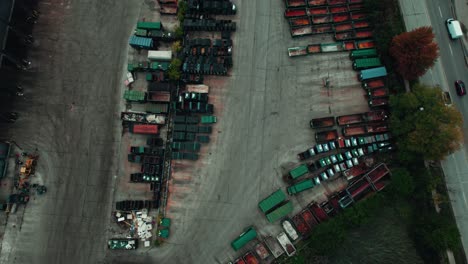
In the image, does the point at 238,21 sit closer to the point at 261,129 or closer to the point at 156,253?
the point at 261,129

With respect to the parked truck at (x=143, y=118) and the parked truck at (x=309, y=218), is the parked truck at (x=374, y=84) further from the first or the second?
the parked truck at (x=143, y=118)

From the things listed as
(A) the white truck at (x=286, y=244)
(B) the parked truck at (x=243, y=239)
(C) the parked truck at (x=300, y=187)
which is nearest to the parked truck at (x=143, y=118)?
(B) the parked truck at (x=243, y=239)

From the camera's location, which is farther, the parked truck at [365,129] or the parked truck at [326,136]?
the parked truck at [326,136]

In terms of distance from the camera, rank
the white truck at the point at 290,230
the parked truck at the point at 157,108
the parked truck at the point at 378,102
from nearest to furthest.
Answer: the white truck at the point at 290,230, the parked truck at the point at 378,102, the parked truck at the point at 157,108

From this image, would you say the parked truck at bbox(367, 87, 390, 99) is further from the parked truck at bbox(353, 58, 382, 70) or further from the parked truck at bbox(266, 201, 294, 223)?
the parked truck at bbox(266, 201, 294, 223)

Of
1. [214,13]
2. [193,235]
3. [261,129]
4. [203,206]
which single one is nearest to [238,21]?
[214,13]

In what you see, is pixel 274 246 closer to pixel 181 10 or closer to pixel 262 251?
pixel 262 251

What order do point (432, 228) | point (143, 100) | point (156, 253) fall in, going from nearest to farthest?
1. point (432, 228)
2. point (156, 253)
3. point (143, 100)
